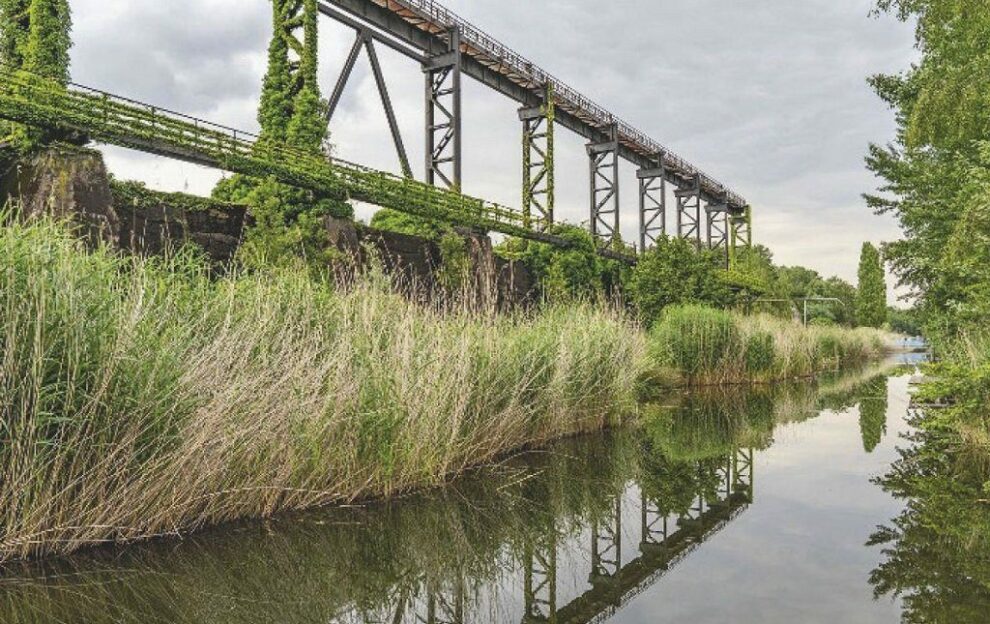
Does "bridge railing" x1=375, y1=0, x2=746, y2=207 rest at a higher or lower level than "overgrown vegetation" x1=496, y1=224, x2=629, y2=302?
higher

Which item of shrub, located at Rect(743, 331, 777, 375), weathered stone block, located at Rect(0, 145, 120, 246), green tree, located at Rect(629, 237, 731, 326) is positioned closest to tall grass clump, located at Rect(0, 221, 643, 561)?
weathered stone block, located at Rect(0, 145, 120, 246)

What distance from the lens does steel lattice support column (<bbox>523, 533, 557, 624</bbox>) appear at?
4434mm

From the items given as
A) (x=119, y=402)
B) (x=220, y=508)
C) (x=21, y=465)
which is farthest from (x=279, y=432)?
(x=21, y=465)

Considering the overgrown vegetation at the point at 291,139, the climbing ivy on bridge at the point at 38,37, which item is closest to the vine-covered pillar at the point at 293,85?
the overgrown vegetation at the point at 291,139

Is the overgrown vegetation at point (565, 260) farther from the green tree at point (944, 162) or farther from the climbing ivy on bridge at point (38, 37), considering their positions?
the climbing ivy on bridge at point (38, 37)

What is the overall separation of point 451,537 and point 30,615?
8.88 ft

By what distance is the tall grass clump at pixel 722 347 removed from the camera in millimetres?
16359

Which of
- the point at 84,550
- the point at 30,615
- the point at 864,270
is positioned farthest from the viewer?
the point at 864,270

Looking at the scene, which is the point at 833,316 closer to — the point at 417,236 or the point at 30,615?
the point at 417,236

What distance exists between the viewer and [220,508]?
18.8ft

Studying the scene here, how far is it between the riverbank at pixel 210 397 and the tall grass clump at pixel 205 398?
0.7 inches

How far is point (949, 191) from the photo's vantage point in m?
14.7

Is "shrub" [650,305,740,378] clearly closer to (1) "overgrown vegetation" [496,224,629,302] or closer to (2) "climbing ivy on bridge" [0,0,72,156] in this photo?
(1) "overgrown vegetation" [496,224,629,302]

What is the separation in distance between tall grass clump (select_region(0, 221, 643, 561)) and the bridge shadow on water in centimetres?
27
